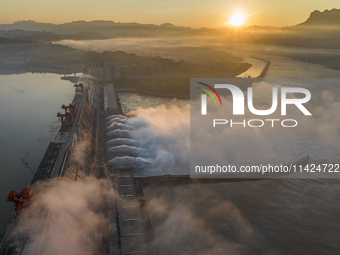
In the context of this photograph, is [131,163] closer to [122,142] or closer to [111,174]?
[111,174]

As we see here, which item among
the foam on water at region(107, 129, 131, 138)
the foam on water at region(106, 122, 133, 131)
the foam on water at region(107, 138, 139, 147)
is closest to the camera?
the foam on water at region(107, 138, 139, 147)

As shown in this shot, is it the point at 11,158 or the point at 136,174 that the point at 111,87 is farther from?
the point at 136,174

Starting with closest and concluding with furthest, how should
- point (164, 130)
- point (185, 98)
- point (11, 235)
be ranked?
1. point (11, 235)
2. point (164, 130)
3. point (185, 98)

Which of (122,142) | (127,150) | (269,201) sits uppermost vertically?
(122,142)

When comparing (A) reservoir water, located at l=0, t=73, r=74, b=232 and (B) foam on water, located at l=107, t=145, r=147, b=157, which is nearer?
(A) reservoir water, located at l=0, t=73, r=74, b=232

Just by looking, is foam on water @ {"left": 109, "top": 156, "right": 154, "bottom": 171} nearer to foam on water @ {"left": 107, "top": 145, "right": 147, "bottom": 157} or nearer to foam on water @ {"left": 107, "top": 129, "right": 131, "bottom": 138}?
foam on water @ {"left": 107, "top": 145, "right": 147, "bottom": 157}

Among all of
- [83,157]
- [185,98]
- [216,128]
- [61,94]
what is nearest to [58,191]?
[83,157]

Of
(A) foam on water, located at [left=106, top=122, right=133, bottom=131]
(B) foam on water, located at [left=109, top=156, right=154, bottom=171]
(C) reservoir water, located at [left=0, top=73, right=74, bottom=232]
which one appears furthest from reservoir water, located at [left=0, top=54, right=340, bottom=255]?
(A) foam on water, located at [left=106, top=122, right=133, bottom=131]

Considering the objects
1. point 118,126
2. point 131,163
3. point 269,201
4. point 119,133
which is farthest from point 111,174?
point 269,201

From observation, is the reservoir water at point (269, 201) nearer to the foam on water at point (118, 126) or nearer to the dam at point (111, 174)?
the dam at point (111, 174)

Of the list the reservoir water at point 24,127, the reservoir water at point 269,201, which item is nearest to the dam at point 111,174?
the reservoir water at point 269,201

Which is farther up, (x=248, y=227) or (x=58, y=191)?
(x=58, y=191)
